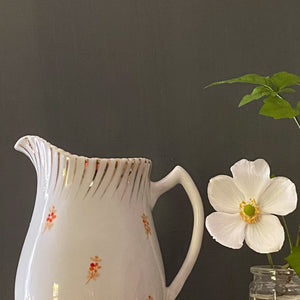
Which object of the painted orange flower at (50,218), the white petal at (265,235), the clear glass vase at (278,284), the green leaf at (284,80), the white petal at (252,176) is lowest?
the clear glass vase at (278,284)

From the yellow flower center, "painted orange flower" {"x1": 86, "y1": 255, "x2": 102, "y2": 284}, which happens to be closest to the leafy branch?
the yellow flower center

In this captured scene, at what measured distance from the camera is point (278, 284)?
0.72 meters

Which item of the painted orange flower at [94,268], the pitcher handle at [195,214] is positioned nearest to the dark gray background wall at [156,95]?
the pitcher handle at [195,214]

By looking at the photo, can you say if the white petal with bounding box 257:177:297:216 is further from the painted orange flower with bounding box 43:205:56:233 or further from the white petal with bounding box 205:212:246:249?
the painted orange flower with bounding box 43:205:56:233

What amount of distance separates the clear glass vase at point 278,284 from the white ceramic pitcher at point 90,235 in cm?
10

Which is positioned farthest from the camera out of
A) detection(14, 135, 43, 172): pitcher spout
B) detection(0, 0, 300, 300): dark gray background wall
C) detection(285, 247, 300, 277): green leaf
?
detection(0, 0, 300, 300): dark gray background wall

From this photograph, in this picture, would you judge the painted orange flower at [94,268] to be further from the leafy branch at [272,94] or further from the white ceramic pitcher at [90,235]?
the leafy branch at [272,94]

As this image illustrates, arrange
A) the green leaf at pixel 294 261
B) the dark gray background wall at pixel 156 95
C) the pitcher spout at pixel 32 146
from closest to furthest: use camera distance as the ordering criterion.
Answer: the green leaf at pixel 294 261, the pitcher spout at pixel 32 146, the dark gray background wall at pixel 156 95

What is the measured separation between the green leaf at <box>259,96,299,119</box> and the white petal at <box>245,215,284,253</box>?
125 mm

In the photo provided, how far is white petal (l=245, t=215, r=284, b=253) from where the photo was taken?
676mm

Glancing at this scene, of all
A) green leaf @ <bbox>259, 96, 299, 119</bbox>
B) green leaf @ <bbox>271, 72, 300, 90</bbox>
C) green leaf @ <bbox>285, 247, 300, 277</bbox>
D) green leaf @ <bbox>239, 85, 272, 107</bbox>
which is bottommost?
green leaf @ <bbox>285, 247, 300, 277</bbox>

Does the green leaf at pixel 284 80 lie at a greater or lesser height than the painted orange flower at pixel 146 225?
greater

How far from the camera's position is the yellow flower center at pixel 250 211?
2.29 feet

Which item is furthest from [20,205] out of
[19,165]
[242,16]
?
[242,16]
